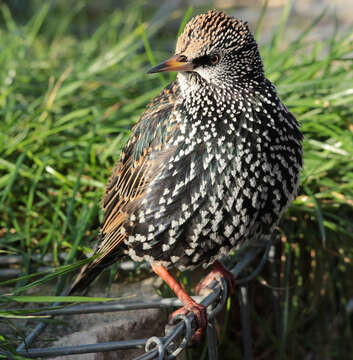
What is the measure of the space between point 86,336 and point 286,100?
5.73ft

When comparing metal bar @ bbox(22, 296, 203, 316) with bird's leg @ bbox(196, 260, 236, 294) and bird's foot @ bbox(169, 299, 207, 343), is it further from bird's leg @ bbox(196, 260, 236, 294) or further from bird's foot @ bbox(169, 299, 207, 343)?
bird's leg @ bbox(196, 260, 236, 294)

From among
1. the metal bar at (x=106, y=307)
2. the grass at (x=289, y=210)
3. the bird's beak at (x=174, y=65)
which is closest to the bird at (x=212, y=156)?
the bird's beak at (x=174, y=65)

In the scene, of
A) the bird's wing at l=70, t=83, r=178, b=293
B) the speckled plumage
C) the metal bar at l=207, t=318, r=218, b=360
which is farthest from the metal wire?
the bird's wing at l=70, t=83, r=178, b=293

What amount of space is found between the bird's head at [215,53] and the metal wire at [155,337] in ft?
2.48

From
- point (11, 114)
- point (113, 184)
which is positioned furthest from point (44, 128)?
point (113, 184)

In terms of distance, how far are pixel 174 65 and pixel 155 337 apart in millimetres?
827

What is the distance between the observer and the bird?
184 centimetres

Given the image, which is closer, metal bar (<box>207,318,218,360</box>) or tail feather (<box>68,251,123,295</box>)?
metal bar (<box>207,318,218,360</box>)

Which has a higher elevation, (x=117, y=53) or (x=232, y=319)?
(x=117, y=53)

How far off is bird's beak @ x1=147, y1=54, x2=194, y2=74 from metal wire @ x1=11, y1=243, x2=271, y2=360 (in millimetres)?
751

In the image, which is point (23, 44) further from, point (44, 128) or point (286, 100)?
point (286, 100)

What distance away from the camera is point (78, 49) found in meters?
4.55

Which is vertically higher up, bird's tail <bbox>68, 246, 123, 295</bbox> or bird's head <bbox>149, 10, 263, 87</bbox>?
bird's head <bbox>149, 10, 263, 87</bbox>

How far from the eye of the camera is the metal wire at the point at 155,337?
4.91ft
